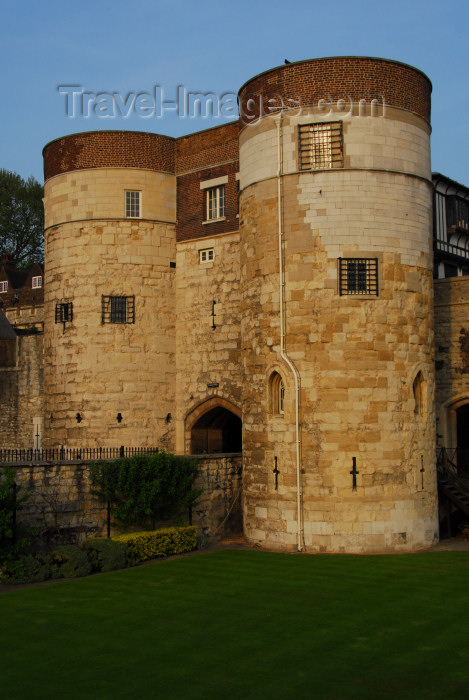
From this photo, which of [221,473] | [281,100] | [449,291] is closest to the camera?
[281,100]

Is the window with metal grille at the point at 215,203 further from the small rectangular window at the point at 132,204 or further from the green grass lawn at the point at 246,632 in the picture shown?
the green grass lawn at the point at 246,632

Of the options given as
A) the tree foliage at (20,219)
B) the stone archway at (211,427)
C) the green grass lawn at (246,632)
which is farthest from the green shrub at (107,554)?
the tree foliage at (20,219)

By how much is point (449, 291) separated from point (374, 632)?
1562 cm

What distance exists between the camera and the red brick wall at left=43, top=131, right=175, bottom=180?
95.3ft

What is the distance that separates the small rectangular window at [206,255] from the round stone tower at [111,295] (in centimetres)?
130

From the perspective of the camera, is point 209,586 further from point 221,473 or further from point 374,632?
point 221,473

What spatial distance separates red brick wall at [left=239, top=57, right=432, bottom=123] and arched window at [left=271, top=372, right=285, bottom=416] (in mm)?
7771

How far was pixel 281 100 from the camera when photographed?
893 inches

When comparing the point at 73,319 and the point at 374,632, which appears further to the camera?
the point at 73,319

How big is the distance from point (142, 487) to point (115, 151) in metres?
13.5

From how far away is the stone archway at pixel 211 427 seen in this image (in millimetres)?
28078

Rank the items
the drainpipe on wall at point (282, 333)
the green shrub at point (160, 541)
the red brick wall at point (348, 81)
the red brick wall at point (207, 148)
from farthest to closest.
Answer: the red brick wall at point (207, 148), the red brick wall at point (348, 81), the drainpipe on wall at point (282, 333), the green shrub at point (160, 541)

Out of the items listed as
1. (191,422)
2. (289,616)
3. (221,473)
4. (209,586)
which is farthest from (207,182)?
(289,616)

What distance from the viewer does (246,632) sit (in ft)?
45.2
